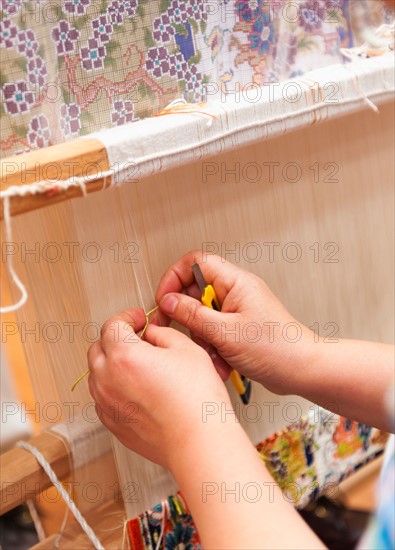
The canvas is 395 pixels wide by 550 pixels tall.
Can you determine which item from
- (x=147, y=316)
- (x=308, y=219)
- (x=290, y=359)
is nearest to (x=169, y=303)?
(x=147, y=316)

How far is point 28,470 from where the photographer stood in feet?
2.53

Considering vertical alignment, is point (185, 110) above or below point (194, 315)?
above

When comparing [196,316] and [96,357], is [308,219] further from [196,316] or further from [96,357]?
[96,357]

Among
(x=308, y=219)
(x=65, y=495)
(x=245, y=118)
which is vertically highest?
(x=245, y=118)

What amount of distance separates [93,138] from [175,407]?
248mm

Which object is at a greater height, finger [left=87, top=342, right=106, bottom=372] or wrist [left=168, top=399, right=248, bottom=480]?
finger [left=87, top=342, right=106, bottom=372]

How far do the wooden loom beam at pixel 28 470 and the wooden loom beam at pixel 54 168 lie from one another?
13.5 inches

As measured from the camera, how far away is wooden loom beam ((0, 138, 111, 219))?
548mm

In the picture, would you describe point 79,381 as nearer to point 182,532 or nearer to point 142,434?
point 142,434

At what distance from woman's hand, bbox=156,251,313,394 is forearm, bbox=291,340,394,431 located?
0.5 inches

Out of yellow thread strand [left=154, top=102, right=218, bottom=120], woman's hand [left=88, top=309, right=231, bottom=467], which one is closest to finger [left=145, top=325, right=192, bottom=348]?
woman's hand [left=88, top=309, right=231, bottom=467]

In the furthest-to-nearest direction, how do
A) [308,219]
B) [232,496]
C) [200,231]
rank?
1. [308,219]
2. [200,231]
3. [232,496]

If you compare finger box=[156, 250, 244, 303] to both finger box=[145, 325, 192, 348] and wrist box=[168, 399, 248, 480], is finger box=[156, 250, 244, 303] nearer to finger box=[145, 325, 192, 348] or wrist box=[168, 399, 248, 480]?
finger box=[145, 325, 192, 348]

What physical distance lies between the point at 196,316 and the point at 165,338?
0.17ft
